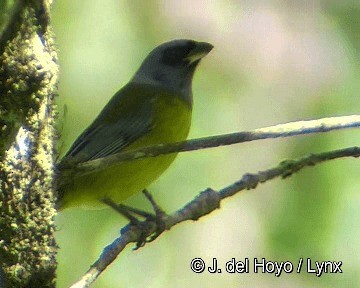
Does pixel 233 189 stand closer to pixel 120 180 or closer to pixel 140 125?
pixel 120 180

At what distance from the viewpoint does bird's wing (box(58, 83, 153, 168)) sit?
2.66m

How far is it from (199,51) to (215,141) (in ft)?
4.30

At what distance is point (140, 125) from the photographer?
9.73ft

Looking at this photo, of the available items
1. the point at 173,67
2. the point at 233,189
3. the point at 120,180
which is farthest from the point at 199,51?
the point at 233,189

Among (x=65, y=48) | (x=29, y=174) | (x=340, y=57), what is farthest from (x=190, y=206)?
(x=340, y=57)

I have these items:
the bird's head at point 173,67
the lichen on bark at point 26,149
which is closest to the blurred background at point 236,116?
the bird's head at point 173,67

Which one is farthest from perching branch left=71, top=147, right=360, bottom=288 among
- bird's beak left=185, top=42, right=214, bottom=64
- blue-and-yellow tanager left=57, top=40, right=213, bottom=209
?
bird's beak left=185, top=42, right=214, bottom=64

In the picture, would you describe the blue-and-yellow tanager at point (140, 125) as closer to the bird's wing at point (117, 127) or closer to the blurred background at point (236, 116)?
the bird's wing at point (117, 127)

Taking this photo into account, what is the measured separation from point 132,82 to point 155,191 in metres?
0.51

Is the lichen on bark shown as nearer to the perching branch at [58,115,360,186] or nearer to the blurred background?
the perching branch at [58,115,360,186]

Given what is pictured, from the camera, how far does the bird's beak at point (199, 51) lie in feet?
10.1

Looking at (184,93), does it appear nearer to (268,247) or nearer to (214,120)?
(214,120)

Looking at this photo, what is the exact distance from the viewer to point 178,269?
10.2 ft

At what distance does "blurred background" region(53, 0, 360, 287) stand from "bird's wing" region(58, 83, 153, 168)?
12 centimetres
